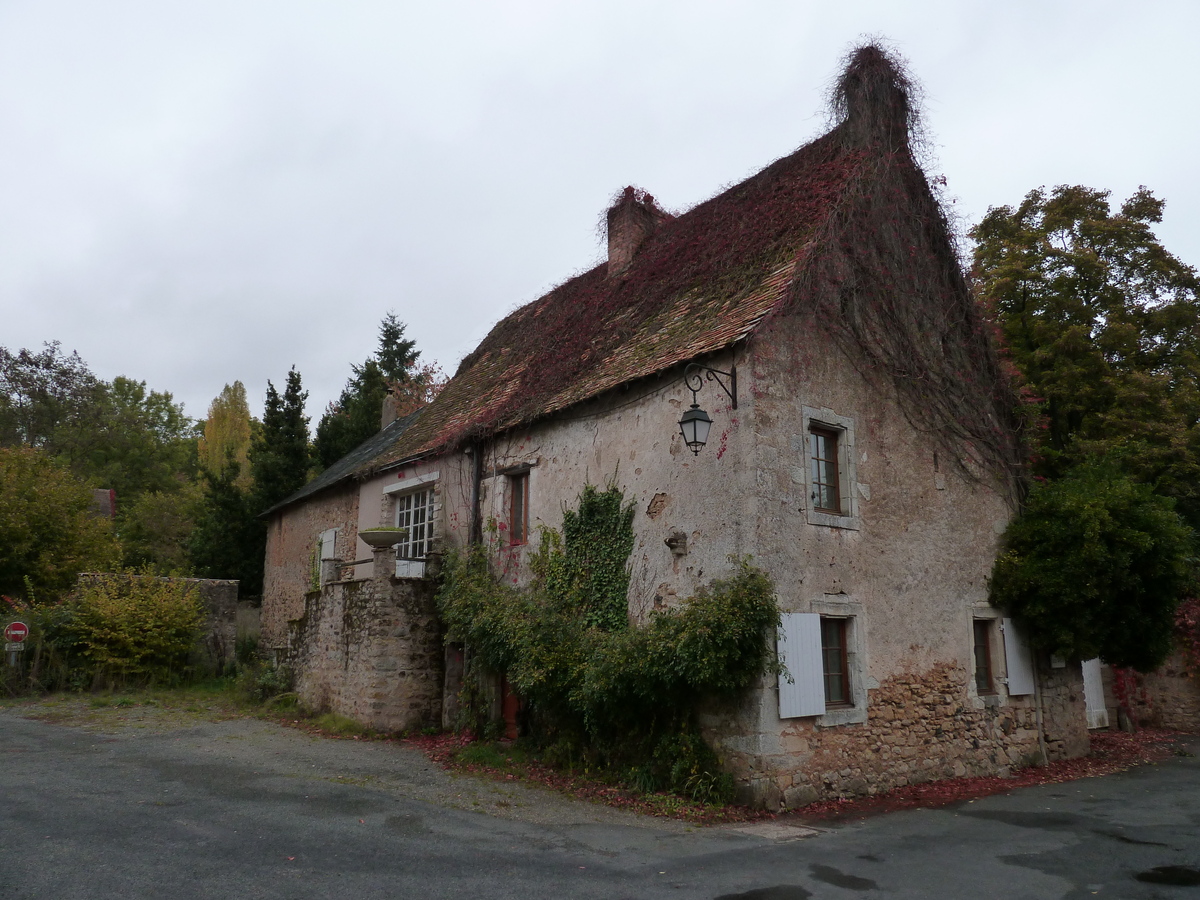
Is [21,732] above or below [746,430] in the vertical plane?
below

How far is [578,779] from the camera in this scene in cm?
921

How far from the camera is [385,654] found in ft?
39.4

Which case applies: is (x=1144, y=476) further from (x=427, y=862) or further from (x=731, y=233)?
(x=427, y=862)

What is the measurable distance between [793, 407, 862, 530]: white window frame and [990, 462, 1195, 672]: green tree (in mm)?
2964

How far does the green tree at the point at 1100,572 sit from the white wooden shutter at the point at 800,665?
367 centimetres

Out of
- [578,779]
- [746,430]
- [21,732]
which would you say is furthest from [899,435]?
[21,732]

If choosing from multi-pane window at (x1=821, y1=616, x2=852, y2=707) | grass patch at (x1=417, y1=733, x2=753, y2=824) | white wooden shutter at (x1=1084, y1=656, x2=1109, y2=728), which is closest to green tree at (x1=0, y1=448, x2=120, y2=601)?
grass patch at (x1=417, y1=733, x2=753, y2=824)

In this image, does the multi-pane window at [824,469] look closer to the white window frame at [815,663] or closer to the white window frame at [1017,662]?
the white window frame at [815,663]

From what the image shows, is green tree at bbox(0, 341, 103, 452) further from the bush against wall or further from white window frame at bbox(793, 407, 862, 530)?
white window frame at bbox(793, 407, 862, 530)

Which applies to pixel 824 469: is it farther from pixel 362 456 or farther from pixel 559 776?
pixel 362 456

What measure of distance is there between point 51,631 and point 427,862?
13.1 metres

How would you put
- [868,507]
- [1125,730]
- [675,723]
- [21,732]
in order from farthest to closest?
[1125,730], [21,732], [868,507], [675,723]

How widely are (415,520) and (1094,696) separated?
12085 millimetres

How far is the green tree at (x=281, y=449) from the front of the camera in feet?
72.7
